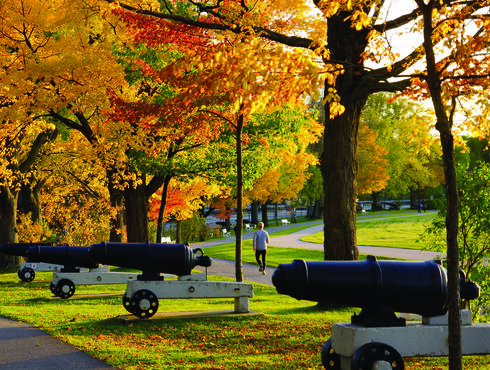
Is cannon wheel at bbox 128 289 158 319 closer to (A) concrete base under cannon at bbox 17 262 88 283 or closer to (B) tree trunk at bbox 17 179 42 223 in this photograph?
(A) concrete base under cannon at bbox 17 262 88 283

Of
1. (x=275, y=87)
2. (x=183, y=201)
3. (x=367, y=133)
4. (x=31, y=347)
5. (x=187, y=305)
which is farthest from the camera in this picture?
(x=367, y=133)

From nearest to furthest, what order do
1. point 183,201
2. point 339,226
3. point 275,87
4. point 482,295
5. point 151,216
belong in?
1. point 275,87
2. point 482,295
3. point 339,226
4. point 183,201
5. point 151,216

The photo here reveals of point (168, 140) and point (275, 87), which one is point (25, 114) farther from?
point (275, 87)

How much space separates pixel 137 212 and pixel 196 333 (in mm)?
11817

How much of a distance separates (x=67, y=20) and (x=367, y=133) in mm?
38851

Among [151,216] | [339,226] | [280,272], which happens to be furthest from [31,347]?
[151,216]

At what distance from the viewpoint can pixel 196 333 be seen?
27.4 ft

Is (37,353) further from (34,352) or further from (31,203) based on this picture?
(31,203)

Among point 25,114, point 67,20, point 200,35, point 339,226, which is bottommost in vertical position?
point 339,226

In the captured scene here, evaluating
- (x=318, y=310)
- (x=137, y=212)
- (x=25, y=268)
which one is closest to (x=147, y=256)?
(x=318, y=310)

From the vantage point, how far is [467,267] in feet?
33.8

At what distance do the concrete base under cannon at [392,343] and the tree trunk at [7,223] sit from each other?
19693mm

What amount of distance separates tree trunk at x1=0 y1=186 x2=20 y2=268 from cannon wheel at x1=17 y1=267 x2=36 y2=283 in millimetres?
5721

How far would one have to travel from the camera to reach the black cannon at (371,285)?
5184 millimetres
